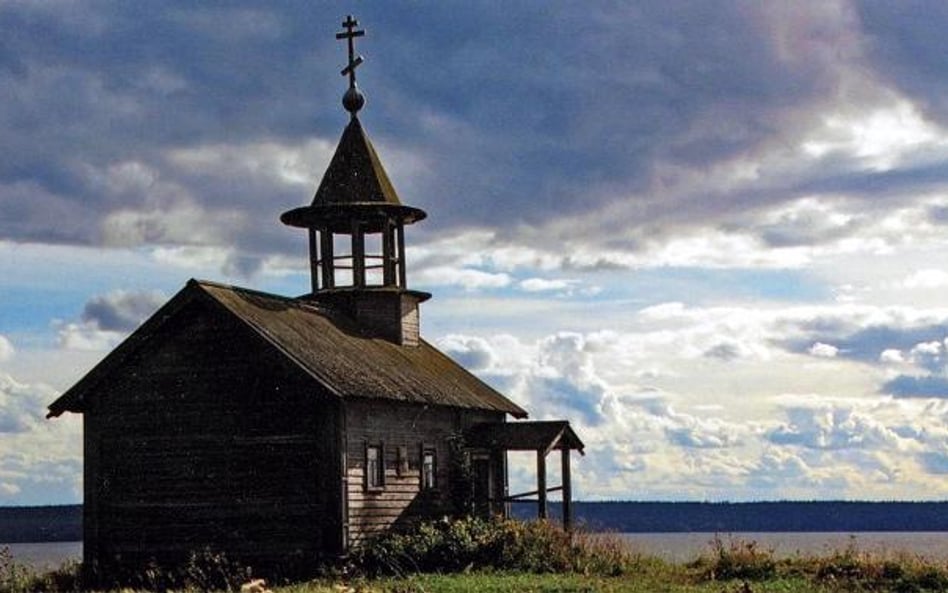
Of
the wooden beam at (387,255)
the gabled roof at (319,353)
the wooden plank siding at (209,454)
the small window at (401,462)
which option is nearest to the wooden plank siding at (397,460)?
the small window at (401,462)

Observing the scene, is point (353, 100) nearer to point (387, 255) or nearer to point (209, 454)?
point (387, 255)

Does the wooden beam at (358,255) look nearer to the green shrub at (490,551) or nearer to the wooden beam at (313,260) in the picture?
the wooden beam at (313,260)

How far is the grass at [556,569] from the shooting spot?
109 feet

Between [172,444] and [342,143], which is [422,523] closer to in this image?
[172,444]

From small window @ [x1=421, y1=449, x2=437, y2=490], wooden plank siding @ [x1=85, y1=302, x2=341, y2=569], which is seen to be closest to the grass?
wooden plank siding @ [x1=85, y1=302, x2=341, y2=569]

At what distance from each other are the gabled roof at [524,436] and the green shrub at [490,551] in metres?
5.38

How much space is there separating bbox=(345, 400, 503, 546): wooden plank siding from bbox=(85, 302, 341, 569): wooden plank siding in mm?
871

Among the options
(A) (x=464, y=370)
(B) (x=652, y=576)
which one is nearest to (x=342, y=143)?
(A) (x=464, y=370)

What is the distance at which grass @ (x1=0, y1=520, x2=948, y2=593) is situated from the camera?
33281 mm

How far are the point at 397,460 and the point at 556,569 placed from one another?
6145mm

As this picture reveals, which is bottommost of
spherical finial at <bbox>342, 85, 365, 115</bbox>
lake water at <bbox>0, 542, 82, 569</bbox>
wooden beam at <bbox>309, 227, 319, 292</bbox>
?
lake water at <bbox>0, 542, 82, 569</bbox>

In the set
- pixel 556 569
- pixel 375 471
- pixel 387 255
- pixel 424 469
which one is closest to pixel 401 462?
pixel 375 471

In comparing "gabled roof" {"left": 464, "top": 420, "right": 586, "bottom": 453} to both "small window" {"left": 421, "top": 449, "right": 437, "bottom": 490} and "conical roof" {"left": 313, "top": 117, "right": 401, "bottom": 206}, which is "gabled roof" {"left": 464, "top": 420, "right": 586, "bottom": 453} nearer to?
"small window" {"left": 421, "top": 449, "right": 437, "bottom": 490}

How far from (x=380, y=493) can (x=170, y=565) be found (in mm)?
5110
